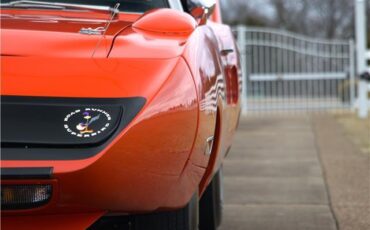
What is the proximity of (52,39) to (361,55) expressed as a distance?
10848 millimetres

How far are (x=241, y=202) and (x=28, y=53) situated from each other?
138 inches

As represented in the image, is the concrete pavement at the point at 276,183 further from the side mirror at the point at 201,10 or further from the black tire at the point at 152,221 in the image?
the black tire at the point at 152,221

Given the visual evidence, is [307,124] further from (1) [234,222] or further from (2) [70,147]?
(2) [70,147]

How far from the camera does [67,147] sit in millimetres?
2391

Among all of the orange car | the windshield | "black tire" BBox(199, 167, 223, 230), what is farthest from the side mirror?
"black tire" BBox(199, 167, 223, 230)

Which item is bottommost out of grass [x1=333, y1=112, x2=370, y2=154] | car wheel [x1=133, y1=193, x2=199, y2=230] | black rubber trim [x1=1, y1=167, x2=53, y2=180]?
grass [x1=333, y1=112, x2=370, y2=154]

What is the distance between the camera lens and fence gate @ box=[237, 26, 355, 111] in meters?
13.9

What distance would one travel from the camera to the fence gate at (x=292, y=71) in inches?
549

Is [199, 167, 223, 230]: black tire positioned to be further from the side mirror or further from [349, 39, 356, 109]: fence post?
[349, 39, 356, 109]: fence post

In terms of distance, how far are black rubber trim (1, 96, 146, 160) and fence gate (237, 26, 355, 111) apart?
11417 mm

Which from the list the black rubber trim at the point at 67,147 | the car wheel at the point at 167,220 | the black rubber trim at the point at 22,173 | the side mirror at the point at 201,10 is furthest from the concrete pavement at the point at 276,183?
the black rubber trim at the point at 22,173

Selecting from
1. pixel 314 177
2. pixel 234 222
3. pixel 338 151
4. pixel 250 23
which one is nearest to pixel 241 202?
pixel 234 222

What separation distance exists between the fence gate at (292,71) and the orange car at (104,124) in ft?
36.4

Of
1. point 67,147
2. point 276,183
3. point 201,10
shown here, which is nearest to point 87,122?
point 67,147
